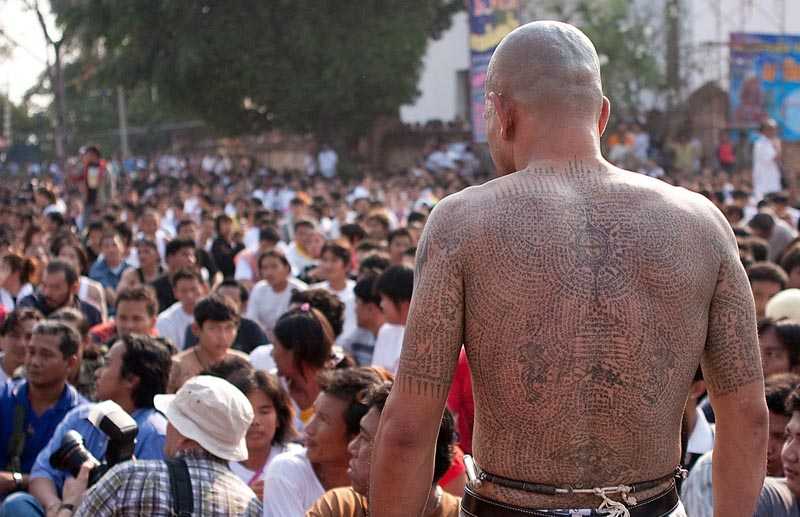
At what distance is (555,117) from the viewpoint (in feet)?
9.02

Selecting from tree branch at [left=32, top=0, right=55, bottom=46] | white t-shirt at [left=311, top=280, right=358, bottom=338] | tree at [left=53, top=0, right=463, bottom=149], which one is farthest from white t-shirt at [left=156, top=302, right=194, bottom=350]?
tree at [left=53, top=0, right=463, bottom=149]

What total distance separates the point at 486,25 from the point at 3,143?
2237 cm

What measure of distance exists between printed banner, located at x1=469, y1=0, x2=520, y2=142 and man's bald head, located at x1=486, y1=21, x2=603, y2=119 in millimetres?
18425

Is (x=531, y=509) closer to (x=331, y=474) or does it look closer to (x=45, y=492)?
(x=331, y=474)

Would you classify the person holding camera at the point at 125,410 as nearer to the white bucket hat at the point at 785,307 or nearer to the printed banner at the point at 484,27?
the white bucket hat at the point at 785,307

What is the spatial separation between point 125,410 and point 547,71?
3536 millimetres

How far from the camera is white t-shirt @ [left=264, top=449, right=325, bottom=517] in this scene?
14.5 ft

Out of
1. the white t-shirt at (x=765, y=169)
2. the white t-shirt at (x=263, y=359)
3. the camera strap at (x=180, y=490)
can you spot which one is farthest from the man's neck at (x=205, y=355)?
the white t-shirt at (x=765, y=169)

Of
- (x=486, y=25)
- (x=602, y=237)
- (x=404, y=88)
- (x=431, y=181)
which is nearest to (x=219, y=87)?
(x=404, y=88)

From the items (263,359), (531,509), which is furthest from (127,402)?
(531,509)

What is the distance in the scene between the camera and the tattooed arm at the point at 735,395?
2.65m

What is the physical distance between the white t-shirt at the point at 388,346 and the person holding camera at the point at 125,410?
4.97ft

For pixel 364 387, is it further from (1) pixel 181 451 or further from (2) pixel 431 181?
(2) pixel 431 181

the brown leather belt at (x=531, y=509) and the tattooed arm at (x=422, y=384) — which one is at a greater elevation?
the tattooed arm at (x=422, y=384)
